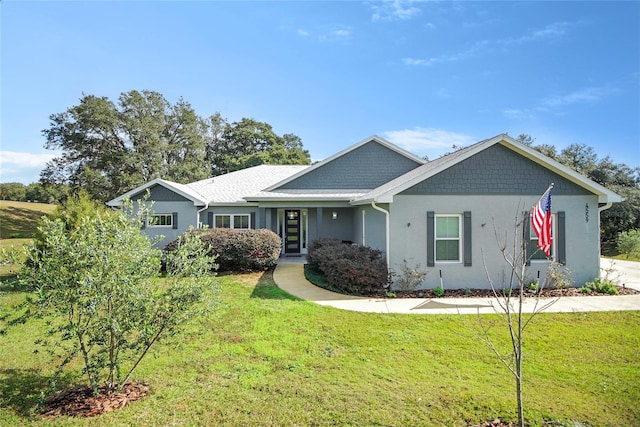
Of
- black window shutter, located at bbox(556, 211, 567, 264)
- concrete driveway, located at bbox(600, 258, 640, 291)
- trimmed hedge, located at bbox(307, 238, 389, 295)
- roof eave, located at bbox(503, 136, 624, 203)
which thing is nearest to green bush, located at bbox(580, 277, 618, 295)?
concrete driveway, located at bbox(600, 258, 640, 291)

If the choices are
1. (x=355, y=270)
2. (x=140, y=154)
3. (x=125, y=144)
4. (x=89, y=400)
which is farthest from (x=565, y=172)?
(x=125, y=144)

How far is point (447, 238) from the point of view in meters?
10.5

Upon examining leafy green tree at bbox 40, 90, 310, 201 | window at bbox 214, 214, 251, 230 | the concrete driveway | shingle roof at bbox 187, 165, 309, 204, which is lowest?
the concrete driveway

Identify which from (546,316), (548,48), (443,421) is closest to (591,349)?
(546,316)

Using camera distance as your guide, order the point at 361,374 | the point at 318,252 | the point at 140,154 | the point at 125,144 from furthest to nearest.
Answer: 1. the point at 125,144
2. the point at 140,154
3. the point at 318,252
4. the point at 361,374

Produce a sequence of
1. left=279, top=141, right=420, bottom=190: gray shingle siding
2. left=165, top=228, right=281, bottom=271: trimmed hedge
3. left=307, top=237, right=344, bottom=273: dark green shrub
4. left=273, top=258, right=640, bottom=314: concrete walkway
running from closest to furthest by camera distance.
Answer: left=273, top=258, right=640, bottom=314: concrete walkway → left=307, top=237, right=344, bottom=273: dark green shrub → left=165, top=228, right=281, bottom=271: trimmed hedge → left=279, top=141, right=420, bottom=190: gray shingle siding

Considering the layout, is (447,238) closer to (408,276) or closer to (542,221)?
(408,276)

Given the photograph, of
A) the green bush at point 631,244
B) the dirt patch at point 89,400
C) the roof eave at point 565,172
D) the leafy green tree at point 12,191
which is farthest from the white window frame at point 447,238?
the leafy green tree at point 12,191

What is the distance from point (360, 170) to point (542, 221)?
1027 centimetres

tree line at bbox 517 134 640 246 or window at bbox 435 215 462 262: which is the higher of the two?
tree line at bbox 517 134 640 246

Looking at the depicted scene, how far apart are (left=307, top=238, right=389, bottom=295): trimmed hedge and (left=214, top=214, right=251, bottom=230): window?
7.44m

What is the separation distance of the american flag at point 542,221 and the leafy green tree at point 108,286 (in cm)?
643

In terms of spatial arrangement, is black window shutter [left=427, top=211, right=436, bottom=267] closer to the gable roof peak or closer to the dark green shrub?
the dark green shrub

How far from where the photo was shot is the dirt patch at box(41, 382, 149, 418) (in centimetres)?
404
